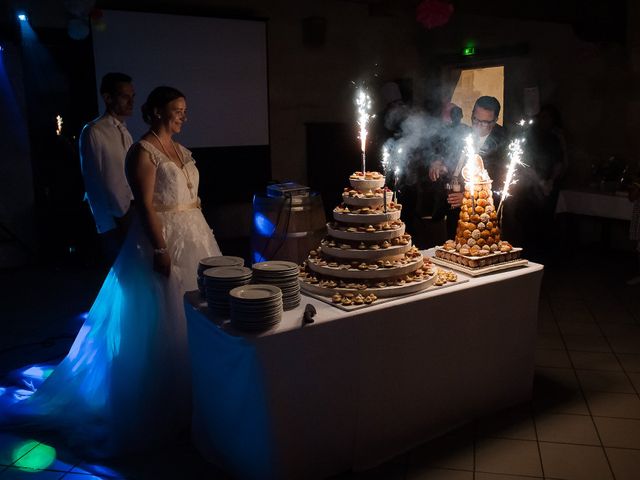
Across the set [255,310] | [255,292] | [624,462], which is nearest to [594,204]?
[624,462]

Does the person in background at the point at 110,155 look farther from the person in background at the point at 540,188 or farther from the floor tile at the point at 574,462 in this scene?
the person in background at the point at 540,188

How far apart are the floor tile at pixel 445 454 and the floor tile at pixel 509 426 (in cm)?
15

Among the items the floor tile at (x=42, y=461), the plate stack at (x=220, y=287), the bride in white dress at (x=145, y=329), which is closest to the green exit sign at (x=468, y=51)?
the bride in white dress at (x=145, y=329)

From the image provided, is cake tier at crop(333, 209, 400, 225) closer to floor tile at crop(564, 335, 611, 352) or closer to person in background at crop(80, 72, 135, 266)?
person in background at crop(80, 72, 135, 266)

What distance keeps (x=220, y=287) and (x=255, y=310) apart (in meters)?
0.31

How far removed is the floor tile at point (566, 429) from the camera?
300 cm

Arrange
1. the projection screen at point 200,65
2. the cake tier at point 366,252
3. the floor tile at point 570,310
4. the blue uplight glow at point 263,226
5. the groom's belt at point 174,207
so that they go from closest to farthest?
the cake tier at point 366,252, the groom's belt at point 174,207, the blue uplight glow at point 263,226, the floor tile at point 570,310, the projection screen at point 200,65

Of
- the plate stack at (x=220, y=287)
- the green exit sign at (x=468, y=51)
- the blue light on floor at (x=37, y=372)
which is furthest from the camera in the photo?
the green exit sign at (x=468, y=51)

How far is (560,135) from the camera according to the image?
6.64 meters

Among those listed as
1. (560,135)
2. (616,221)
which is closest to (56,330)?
(560,135)

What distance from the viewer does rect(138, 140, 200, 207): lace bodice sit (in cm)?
302

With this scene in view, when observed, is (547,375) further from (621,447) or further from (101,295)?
(101,295)

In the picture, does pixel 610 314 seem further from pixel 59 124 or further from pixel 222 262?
pixel 59 124

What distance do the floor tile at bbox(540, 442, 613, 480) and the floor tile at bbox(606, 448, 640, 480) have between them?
3 cm
